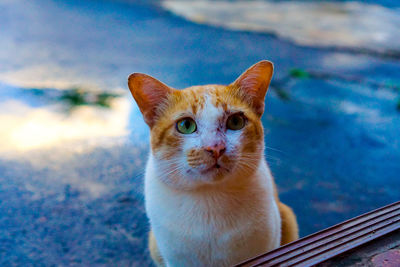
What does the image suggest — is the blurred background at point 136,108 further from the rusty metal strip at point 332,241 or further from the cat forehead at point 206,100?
the cat forehead at point 206,100

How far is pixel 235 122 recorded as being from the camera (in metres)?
1.53

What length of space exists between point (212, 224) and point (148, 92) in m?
0.64

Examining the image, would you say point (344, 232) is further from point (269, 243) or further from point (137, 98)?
point (137, 98)

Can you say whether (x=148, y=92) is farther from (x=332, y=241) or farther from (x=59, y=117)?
(x=59, y=117)

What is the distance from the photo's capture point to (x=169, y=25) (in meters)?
5.48

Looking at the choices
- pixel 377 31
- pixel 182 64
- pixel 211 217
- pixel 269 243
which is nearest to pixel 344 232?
pixel 269 243

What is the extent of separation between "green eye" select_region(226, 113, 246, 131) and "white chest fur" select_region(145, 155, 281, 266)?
0.24m

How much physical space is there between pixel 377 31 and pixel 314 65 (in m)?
2.04

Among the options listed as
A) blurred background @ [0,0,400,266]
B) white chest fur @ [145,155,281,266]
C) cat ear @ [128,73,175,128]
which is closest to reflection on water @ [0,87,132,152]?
blurred background @ [0,0,400,266]

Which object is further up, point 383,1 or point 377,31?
point 383,1

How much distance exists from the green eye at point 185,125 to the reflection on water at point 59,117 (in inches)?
63.0

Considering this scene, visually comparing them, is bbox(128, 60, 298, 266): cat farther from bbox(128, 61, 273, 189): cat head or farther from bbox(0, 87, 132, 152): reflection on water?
bbox(0, 87, 132, 152): reflection on water

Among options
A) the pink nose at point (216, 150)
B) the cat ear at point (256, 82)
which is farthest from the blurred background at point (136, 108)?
the cat ear at point (256, 82)

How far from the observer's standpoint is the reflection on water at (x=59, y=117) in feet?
9.27
